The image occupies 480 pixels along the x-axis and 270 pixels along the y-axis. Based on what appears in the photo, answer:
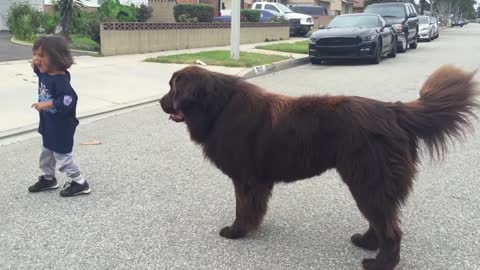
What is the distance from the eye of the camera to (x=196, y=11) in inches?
938

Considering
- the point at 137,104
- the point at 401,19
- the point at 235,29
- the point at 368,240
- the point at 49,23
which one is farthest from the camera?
the point at 401,19

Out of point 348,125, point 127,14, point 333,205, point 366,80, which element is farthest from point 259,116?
point 127,14

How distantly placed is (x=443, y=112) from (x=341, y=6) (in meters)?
77.6

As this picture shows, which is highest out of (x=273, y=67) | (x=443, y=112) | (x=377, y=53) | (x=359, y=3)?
(x=359, y=3)

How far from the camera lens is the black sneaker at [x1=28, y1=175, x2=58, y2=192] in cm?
498

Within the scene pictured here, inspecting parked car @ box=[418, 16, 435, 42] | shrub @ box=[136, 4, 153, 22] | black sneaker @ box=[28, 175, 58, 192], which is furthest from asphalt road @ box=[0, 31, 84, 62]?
parked car @ box=[418, 16, 435, 42]

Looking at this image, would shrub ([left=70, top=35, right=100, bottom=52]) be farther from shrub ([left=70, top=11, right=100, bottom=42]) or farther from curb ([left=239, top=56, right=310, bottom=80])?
curb ([left=239, top=56, right=310, bottom=80])

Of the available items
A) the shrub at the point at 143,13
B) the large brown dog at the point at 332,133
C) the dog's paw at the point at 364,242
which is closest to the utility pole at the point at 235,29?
the shrub at the point at 143,13

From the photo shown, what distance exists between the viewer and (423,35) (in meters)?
31.0

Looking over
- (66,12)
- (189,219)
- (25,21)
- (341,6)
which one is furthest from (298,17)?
(341,6)

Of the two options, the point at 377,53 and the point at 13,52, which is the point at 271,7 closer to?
the point at 377,53

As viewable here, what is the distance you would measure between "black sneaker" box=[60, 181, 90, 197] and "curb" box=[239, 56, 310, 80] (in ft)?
26.3

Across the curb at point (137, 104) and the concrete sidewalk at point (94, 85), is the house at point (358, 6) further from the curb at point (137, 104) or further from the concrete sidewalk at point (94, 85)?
the concrete sidewalk at point (94, 85)

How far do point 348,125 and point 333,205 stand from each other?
5.23 ft
